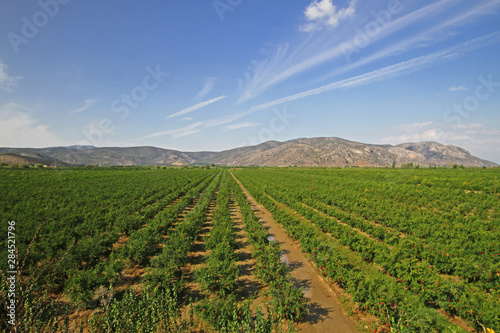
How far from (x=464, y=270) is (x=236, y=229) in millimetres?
11743

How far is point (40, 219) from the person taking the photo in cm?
1369

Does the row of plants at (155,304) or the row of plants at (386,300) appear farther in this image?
the row of plants at (386,300)

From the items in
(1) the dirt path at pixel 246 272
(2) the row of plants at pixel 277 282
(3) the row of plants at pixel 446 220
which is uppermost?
(3) the row of plants at pixel 446 220

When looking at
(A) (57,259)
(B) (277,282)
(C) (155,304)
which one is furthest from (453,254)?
(A) (57,259)

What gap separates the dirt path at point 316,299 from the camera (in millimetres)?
6297

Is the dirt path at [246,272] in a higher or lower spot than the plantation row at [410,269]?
lower

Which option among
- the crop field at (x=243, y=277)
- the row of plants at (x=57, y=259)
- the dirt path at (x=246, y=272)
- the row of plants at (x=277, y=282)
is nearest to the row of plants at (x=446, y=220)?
the crop field at (x=243, y=277)

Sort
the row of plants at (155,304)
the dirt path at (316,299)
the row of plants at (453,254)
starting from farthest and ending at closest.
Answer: the row of plants at (453,254), the dirt path at (316,299), the row of plants at (155,304)

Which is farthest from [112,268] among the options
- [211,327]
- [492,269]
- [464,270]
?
[492,269]

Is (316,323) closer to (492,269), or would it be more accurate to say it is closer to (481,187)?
(492,269)

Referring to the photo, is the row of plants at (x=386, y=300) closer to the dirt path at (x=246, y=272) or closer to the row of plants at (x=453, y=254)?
the row of plants at (x=453, y=254)

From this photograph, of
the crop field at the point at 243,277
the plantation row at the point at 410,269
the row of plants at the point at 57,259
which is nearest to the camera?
the row of plants at the point at 57,259

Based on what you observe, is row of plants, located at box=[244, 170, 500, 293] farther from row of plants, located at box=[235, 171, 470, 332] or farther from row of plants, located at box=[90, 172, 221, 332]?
row of plants, located at box=[90, 172, 221, 332]

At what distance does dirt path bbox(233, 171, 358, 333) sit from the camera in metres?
6.30
